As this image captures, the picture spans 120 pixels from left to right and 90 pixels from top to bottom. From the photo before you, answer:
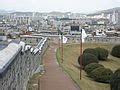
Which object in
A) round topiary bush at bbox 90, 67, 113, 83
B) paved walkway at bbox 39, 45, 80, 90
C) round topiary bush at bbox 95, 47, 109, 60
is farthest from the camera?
round topiary bush at bbox 95, 47, 109, 60

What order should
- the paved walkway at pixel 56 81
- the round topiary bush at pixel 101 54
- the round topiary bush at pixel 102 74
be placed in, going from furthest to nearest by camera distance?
the round topiary bush at pixel 101 54 → the round topiary bush at pixel 102 74 → the paved walkway at pixel 56 81

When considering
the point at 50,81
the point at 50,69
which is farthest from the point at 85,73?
the point at 50,81

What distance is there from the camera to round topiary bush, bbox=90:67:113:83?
3219cm

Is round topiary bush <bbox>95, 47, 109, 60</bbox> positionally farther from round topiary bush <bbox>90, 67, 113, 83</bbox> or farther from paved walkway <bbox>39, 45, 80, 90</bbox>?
round topiary bush <bbox>90, 67, 113, 83</bbox>

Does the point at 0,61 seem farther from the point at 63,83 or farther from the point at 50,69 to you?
the point at 50,69

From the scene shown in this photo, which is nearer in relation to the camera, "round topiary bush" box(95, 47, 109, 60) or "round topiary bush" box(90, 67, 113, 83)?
"round topiary bush" box(90, 67, 113, 83)

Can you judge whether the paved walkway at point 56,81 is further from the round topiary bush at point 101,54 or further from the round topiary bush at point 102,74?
the round topiary bush at point 101,54

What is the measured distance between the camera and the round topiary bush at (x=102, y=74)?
32.2 metres

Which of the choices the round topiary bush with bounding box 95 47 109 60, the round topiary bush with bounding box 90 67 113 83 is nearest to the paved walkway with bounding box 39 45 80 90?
the round topiary bush with bounding box 90 67 113 83

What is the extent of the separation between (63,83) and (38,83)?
2.47 metres

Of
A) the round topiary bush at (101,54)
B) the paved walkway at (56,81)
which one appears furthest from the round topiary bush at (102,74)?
the round topiary bush at (101,54)

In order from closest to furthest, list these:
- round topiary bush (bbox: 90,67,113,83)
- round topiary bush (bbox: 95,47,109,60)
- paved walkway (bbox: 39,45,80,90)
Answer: paved walkway (bbox: 39,45,80,90) → round topiary bush (bbox: 90,67,113,83) → round topiary bush (bbox: 95,47,109,60)

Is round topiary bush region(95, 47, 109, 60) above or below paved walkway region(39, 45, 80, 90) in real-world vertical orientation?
below

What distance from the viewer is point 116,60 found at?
5406cm
